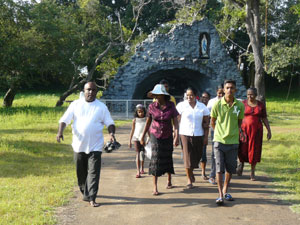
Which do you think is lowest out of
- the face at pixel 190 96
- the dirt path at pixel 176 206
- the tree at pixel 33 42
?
the dirt path at pixel 176 206

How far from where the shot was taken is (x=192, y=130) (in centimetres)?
618

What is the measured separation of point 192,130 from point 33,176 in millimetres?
3189

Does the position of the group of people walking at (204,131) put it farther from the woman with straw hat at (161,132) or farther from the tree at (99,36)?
the tree at (99,36)

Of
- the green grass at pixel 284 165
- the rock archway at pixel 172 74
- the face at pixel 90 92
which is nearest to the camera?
the face at pixel 90 92

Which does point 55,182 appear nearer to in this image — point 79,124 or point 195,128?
point 79,124

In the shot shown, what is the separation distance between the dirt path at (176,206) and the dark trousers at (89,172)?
198 mm

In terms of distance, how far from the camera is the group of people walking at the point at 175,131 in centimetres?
527

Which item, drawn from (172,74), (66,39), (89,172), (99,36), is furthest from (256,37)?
(99,36)

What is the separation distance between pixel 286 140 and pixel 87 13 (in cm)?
2255

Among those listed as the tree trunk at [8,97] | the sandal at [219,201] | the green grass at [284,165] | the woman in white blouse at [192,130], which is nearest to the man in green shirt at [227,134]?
the sandal at [219,201]

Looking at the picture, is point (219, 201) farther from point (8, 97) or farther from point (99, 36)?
point (99, 36)

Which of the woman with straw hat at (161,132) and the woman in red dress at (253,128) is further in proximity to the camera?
the woman in red dress at (253,128)

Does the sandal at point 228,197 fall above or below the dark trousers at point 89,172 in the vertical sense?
below

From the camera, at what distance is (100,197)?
18.5 feet
